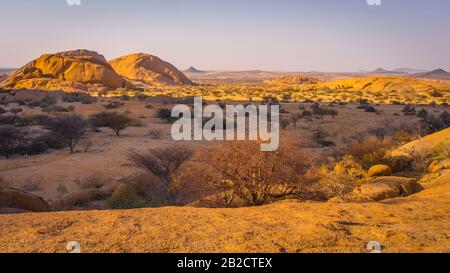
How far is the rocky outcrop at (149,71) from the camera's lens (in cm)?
7800

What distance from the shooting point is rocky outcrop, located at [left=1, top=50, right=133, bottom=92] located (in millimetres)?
47281

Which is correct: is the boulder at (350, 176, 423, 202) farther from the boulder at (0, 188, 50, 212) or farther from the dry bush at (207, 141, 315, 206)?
the boulder at (0, 188, 50, 212)

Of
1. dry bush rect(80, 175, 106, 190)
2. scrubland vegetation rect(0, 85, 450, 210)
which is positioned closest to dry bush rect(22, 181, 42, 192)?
scrubland vegetation rect(0, 85, 450, 210)

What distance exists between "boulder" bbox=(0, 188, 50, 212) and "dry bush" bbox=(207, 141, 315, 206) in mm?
3305

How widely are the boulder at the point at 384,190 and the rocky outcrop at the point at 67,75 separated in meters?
44.0

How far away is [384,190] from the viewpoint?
24.6 ft

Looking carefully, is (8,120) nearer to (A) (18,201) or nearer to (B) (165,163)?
(B) (165,163)

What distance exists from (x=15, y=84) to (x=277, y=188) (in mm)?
49881

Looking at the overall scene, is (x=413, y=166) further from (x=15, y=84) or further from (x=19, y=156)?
(x=15, y=84)

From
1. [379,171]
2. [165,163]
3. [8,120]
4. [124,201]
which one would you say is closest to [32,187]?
[165,163]
